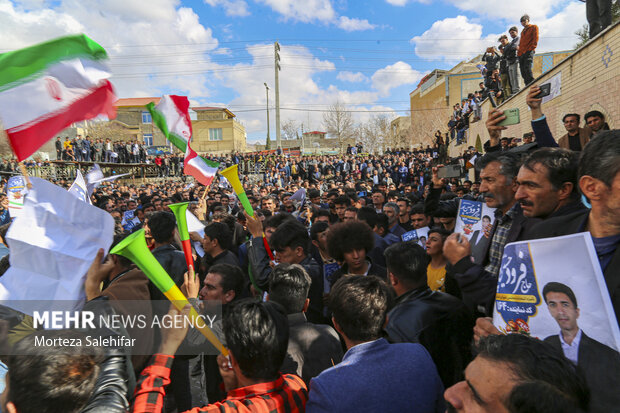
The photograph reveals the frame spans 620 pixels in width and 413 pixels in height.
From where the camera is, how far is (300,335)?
2279 mm

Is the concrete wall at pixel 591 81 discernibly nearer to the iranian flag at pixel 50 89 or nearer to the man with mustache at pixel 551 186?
the man with mustache at pixel 551 186

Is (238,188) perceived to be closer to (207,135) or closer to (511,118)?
(511,118)

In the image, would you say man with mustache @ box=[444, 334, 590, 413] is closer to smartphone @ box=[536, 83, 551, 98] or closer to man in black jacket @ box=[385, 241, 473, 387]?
man in black jacket @ box=[385, 241, 473, 387]

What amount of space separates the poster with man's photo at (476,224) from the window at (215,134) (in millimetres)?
60166

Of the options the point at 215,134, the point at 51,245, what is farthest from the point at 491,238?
the point at 215,134

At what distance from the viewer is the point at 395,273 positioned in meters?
2.54

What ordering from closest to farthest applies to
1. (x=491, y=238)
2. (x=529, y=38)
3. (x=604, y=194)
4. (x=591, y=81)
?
(x=604, y=194)
(x=491, y=238)
(x=591, y=81)
(x=529, y=38)

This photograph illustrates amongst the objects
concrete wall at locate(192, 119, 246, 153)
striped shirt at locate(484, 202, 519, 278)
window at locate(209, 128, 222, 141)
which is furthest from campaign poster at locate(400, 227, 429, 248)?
window at locate(209, 128, 222, 141)

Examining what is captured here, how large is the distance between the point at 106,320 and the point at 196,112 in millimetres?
65642

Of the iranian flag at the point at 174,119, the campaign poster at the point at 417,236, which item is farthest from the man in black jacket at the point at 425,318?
the iranian flag at the point at 174,119

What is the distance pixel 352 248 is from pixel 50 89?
9.09 ft

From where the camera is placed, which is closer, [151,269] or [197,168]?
[151,269]

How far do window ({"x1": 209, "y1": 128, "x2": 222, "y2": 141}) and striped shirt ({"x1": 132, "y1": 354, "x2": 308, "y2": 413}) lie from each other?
61.3 m

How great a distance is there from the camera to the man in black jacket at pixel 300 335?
2.18 m
